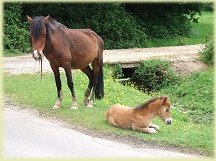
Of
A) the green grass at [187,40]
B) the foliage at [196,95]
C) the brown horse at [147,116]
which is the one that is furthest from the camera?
the green grass at [187,40]

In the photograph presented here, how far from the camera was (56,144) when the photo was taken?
9875 mm

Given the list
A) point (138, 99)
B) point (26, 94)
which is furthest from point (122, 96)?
point (26, 94)

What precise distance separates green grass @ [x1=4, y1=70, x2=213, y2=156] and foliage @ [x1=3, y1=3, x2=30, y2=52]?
247 inches

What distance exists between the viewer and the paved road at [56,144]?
364 inches

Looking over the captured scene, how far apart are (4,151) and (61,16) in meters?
18.1

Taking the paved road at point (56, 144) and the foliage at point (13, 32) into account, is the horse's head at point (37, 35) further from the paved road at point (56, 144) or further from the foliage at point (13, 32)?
the foliage at point (13, 32)

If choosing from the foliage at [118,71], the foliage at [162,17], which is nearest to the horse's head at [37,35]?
the foliage at [118,71]

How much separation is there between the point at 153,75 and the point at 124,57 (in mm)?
2067

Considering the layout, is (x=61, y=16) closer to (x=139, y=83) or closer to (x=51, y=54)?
(x=139, y=83)

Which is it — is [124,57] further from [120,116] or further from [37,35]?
[120,116]

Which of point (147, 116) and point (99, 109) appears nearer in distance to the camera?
point (147, 116)

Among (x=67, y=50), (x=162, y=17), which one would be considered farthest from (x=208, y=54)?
(x=67, y=50)

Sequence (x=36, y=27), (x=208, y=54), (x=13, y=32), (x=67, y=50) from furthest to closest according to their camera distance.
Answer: (x=13, y=32) < (x=208, y=54) < (x=67, y=50) < (x=36, y=27)

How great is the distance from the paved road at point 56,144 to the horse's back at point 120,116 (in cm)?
94
